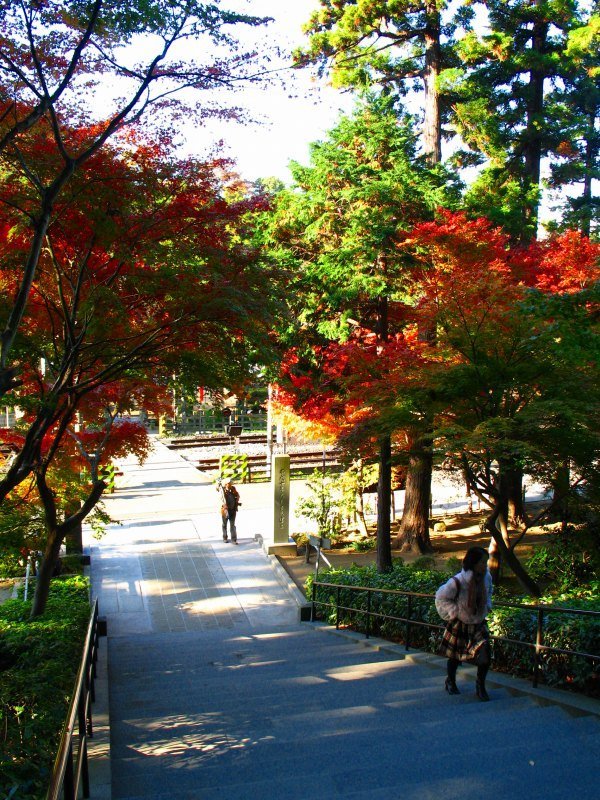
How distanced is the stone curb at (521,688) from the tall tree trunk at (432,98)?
37.2ft

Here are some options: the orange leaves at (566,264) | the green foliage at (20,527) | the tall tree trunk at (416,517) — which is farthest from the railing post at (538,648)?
the tall tree trunk at (416,517)

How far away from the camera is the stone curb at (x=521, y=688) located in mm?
5211

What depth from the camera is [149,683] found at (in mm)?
7465

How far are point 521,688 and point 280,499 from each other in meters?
10.1

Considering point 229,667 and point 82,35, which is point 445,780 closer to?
point 229,667

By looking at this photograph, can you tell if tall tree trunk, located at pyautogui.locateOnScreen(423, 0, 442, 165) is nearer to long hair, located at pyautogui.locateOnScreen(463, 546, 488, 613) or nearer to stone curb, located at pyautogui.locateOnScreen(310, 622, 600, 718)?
stone curb, located at pyautogui.locateOnScreen(310, 622, 600, 718)

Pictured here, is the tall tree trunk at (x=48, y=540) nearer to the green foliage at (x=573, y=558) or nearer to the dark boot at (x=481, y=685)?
Answer: the dark boot at (x=481, y=685)

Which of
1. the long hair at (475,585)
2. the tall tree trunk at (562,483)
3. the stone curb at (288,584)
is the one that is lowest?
the stone curb at (288,584)

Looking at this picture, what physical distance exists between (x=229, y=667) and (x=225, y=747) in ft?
11.2

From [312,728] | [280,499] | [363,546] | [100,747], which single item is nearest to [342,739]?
[312,728]

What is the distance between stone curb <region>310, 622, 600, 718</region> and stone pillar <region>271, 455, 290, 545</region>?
23.5 feet

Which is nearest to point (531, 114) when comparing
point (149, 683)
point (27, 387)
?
point (27, 387)

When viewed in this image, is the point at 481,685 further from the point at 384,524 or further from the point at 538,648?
the point at 384,524

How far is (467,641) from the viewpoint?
5.70m
